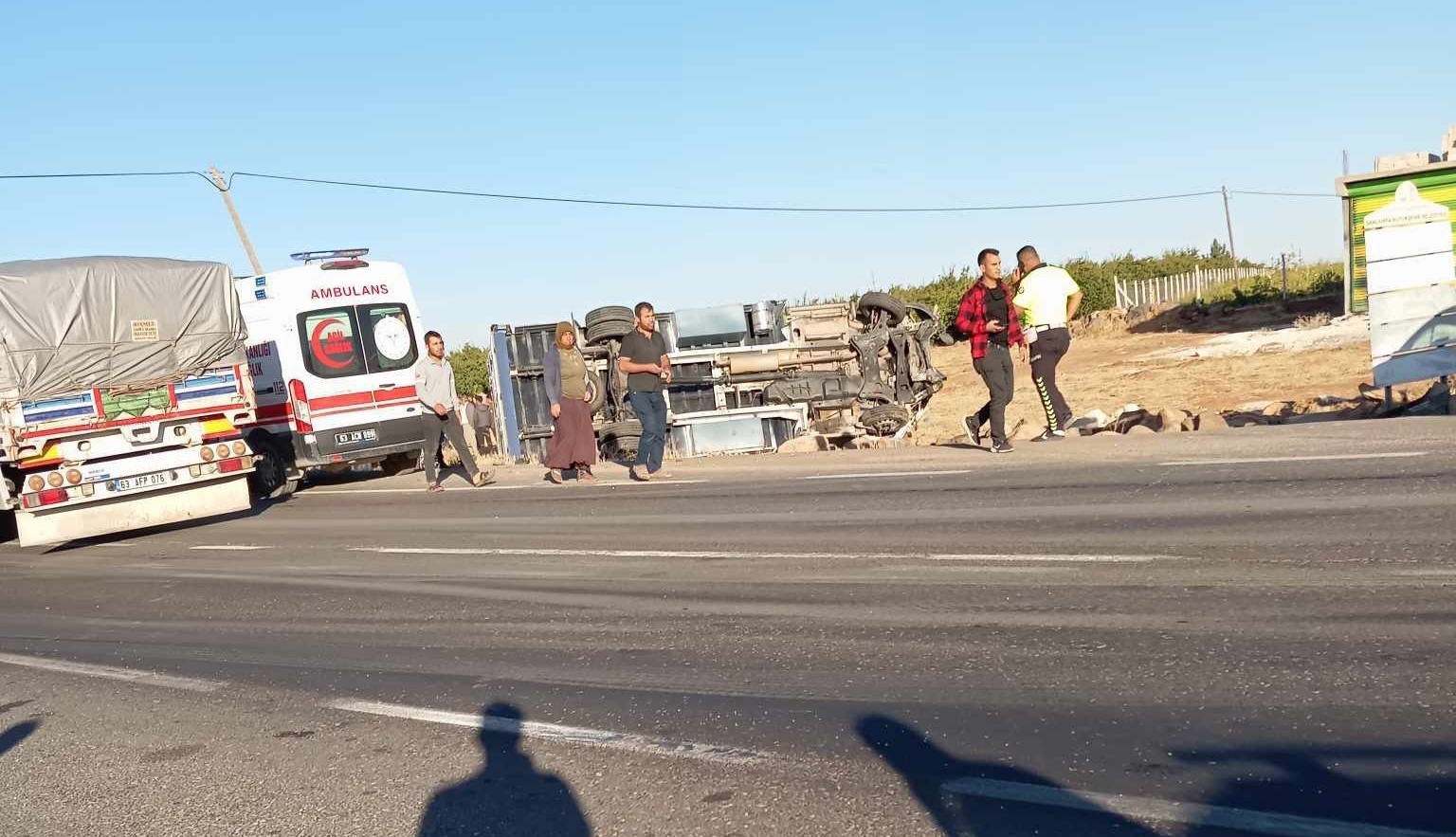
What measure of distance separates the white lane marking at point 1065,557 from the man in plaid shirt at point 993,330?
5436 mm

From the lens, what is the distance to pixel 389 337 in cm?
1875

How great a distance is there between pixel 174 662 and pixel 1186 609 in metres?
5.45

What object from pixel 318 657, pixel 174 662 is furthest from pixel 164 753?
pixel 174 662

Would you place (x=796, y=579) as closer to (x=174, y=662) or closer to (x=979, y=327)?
(x=174, y=662)

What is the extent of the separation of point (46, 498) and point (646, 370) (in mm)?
6144

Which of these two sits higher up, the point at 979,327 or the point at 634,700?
the point at 979,327

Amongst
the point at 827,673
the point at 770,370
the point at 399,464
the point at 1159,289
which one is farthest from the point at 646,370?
the point at 1159,289

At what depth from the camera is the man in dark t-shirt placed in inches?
559

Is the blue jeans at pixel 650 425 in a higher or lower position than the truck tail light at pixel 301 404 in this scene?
lower

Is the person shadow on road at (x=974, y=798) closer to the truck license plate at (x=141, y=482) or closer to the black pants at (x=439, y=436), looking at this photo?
the truck license plate at (x=141, y=482)

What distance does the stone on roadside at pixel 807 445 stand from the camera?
17875 mm

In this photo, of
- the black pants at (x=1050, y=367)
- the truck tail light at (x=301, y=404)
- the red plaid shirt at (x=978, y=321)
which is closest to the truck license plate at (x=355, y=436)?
the truck tail light at (x=301, y=404)

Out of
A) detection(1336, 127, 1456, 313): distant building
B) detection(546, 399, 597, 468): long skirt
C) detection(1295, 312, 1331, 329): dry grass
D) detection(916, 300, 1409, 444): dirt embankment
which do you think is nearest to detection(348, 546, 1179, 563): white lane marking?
detection(546, 399, 597, 468): long skirt

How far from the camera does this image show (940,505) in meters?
10.2
